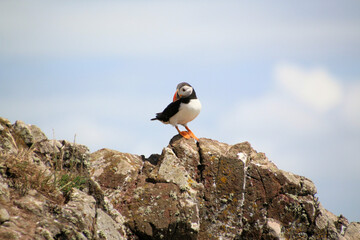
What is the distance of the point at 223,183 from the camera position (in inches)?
372

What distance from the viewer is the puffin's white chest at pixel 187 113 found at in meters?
11.9

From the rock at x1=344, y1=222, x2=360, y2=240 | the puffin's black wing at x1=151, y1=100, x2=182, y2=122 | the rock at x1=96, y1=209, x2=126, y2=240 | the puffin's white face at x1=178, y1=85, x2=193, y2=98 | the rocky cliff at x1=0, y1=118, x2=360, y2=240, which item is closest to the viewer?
the rocky cliff at x1=0, y1=118, x2=360, y2=240

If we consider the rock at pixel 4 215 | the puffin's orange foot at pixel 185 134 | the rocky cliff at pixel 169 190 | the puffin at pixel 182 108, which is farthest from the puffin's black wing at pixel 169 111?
the rock at pixel 4 215

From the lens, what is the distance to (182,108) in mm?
11898

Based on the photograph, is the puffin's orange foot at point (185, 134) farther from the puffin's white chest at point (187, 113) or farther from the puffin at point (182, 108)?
the puffin's white chest at point (187, 113)

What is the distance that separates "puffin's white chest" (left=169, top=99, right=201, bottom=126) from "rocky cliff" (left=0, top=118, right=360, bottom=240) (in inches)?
44.7

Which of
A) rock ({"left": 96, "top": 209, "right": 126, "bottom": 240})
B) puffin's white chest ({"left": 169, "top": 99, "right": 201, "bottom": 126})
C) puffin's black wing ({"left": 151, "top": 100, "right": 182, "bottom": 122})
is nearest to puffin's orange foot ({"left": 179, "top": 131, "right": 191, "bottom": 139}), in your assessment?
puffin's white chest ({"left": 169, "top": 99, "right": 201, "bottom": 126})

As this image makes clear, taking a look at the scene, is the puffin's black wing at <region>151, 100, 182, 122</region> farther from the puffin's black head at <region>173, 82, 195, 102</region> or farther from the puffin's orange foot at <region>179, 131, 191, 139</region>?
the puffin's orange foot at <region>179, 131, 191, 139</region>

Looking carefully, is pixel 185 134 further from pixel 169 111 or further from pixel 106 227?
pixel 106 227

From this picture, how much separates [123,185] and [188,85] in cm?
449

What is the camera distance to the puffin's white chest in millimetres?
11859

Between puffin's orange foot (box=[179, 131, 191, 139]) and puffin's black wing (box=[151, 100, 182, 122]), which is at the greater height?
puffin's black wing (box=[151, 100, 182, 122])

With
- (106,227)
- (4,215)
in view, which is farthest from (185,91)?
(4,215)

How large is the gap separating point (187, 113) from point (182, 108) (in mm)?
223
